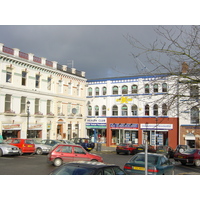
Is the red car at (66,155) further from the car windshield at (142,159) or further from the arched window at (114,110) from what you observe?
the arched window at (114,110)

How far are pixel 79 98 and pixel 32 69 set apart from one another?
10.9 meters

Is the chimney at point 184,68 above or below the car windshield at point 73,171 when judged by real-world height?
above

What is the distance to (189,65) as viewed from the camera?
397 inches

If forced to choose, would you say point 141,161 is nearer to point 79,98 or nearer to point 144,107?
point 144,107

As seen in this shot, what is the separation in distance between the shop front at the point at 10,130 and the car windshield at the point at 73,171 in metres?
23.0

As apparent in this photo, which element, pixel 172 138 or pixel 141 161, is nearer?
pixel 141 161

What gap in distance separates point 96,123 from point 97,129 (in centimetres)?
129

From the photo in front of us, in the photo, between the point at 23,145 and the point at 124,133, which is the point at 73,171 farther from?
the point at 124,133

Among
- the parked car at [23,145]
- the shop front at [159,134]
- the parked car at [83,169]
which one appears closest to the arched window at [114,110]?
the shop front at [159,134]

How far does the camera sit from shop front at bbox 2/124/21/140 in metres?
28.8

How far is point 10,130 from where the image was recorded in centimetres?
2978

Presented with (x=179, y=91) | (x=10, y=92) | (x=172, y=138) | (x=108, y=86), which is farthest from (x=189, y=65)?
(x=108, y=86)

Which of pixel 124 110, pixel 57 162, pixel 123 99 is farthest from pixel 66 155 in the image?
pixel 123 99

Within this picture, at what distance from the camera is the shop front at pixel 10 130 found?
94.6ft
